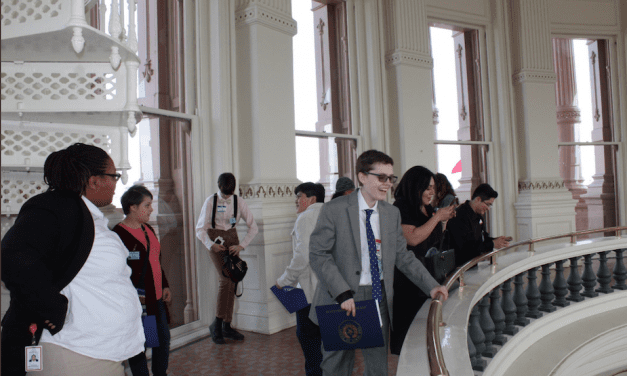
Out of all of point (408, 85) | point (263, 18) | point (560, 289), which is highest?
point (263, 18)

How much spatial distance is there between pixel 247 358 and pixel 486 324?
1860 mm

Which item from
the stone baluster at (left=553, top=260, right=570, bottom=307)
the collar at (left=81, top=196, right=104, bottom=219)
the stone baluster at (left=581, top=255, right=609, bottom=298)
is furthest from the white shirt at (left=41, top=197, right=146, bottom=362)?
the stone baluster at (left=581, top=255, right=609, bottom=298)

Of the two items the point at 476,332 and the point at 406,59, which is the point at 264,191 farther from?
the point at 406,59

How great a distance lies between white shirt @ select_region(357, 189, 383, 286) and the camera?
2393 mm

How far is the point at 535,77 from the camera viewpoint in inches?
323

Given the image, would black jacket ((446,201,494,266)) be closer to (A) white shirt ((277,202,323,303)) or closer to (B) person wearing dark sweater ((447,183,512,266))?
(B) person wearing dark sweater ((447,183,512,266))

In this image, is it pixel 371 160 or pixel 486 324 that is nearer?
Answer: pixel 371 160

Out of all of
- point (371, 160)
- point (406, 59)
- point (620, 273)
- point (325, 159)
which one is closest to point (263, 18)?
point (325, 159)

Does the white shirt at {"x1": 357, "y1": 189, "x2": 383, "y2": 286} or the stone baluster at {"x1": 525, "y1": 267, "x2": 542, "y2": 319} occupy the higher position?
the white shirt at {"x1": 357, "y1": 189, "x2": 383, "y2": 286}

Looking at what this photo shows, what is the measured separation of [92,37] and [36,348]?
1437 mm

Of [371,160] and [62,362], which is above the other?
[371,160]

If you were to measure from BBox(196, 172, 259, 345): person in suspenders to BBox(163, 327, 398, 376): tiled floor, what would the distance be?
15cm

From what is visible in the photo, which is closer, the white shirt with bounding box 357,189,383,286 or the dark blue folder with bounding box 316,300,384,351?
the dark blue folder with bounding box 316,300,384,351

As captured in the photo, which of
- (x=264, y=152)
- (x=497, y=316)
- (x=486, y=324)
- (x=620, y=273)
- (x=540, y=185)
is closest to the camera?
(x=486, y=324)
